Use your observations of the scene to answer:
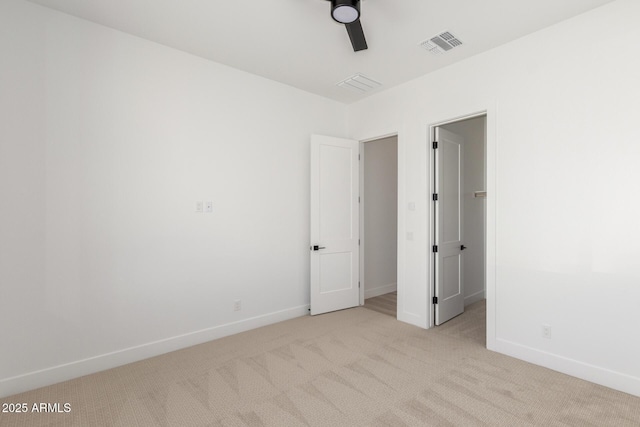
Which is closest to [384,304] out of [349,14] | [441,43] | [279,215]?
[279,215]

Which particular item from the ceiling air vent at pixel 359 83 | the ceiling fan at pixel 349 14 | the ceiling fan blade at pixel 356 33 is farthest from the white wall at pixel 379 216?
the ceiling fan at pixel 349 14

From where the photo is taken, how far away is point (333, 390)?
236 centimetres

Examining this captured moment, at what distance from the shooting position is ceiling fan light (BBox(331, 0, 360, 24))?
1.89 meters

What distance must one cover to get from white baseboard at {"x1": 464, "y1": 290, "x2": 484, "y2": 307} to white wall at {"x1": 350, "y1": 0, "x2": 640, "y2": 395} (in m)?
1.53

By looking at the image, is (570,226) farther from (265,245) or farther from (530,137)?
(265,245)

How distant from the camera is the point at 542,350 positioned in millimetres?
2727

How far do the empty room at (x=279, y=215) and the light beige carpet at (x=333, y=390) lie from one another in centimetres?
2

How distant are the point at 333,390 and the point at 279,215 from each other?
82.6 inches

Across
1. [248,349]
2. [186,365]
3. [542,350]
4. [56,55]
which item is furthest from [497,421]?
[56,55]

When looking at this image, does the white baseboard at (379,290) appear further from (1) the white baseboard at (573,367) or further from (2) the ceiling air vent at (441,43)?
(2) the ceiling air vent at (441,43)

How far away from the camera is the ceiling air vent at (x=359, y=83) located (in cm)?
371

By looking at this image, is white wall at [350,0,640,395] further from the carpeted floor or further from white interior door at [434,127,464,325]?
the carpeted floor

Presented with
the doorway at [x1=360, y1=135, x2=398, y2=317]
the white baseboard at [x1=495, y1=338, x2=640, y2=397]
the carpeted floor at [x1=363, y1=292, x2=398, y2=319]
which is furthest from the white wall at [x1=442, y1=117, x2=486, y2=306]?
the white baseboard at [x1=495, y1=338, x2=640, y2=397]

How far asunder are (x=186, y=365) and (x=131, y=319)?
66cm
